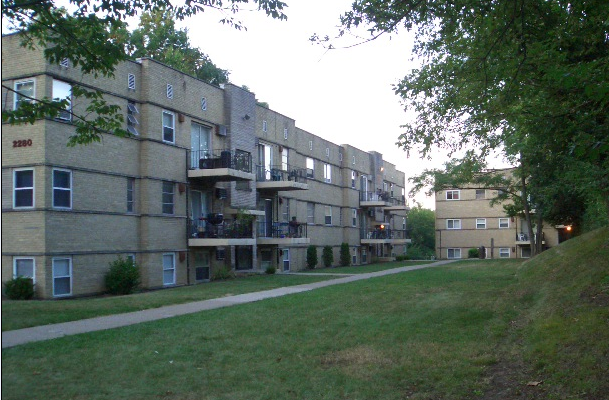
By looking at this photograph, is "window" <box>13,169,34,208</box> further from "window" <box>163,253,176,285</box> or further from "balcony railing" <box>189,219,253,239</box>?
"balcony railing" <box>189,219,253,239</box>

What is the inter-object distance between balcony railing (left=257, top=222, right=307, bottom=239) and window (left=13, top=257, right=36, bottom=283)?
1410cm

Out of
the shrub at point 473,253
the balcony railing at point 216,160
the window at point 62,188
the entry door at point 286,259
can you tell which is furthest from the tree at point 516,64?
the shrub at point 473,253

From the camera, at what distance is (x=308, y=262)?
37375mm

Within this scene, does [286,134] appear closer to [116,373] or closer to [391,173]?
[391,173]

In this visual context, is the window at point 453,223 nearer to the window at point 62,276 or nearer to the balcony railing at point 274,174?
the balcony railing at point 274,174

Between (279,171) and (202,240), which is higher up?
(279,171)

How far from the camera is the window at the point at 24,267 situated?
18844mm

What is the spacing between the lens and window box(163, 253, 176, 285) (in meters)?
24.1

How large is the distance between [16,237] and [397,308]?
1204 cm

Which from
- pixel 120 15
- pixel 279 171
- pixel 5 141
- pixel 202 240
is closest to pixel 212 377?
pixel 120 15

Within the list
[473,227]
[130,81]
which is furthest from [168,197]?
[473,227]

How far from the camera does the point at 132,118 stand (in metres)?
22.9

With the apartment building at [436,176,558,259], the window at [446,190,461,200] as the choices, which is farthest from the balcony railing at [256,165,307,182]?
the window at [446,190,461,200]

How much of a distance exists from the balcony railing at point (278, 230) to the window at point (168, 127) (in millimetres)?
8469
